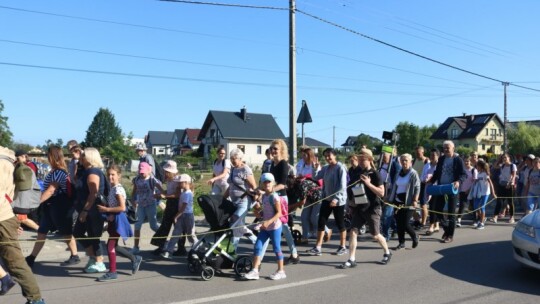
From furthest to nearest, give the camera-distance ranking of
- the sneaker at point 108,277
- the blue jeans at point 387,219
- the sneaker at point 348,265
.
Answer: the blue jeans at point 387,219, the sneaker at point 348,265, the sneaker at point 108,277

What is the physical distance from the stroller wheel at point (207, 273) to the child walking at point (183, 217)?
1.18 metres

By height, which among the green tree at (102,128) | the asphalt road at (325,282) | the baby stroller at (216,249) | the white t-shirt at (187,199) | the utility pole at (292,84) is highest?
the green tree at (102,128)

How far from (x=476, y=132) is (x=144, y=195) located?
80646 mm

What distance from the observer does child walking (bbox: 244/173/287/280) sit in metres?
6.81

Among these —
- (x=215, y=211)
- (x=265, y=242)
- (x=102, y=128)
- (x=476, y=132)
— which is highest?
(x=102, y=128)

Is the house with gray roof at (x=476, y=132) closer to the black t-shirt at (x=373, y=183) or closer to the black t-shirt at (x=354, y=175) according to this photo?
the black t-shirt at (x=354, y=175)

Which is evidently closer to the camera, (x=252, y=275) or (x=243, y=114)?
(x=252, y=275)

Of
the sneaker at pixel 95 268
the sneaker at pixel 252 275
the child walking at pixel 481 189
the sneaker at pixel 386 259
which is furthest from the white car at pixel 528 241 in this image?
the sneaker at pixel 95 268

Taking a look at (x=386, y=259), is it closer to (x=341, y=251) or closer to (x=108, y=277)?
(x=341, y=251)

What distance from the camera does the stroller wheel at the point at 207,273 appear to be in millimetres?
6691

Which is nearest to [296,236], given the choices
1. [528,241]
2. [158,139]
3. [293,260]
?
[293,260]

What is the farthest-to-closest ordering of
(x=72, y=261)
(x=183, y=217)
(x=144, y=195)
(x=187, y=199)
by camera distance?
(x=144, y=195) → (x=183, y=217) → (x=187, y=199) → (x=72, y=261)

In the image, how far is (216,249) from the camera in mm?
7031

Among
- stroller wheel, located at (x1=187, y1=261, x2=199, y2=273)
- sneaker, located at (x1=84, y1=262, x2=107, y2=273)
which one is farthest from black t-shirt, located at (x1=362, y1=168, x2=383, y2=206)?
sneaker, located at (x1=84, y1=262, x2=107, y2=273)
